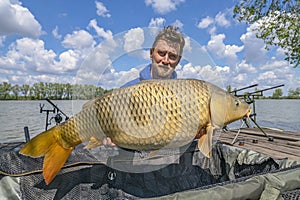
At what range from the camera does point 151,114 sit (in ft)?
2.25

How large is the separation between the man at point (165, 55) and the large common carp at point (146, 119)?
193mm

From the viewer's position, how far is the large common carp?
0.69 metres

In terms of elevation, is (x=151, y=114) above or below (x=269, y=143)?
above

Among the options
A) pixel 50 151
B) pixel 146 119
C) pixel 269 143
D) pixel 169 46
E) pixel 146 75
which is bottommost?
pixel 269 143

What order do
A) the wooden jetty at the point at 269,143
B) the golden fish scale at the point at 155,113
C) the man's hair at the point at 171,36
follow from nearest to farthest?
the golden fish scale at the point at 155,113, the man's hair at the point at 171,36, the wooden jetty at the point at 269,143

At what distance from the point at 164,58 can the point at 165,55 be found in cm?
1

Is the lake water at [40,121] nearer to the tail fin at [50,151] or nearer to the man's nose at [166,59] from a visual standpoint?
the tail fin at [50,151]

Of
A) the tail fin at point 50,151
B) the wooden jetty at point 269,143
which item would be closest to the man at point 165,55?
the tail fin at point 50,151

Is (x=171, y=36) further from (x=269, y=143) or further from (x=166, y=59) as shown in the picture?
(x=269, y=143)

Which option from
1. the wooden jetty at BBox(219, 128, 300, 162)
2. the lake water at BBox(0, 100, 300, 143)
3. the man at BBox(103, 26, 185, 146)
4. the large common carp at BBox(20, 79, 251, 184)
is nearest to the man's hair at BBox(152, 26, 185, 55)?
the man at BBox(103, 26, 185, 146)

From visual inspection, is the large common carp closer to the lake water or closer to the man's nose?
the lake water

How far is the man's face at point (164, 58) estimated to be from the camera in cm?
92

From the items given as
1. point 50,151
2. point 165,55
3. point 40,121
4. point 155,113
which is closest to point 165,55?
point 165,55

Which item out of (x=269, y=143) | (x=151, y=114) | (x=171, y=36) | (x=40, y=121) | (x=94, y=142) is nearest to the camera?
(x=151, y=114)
